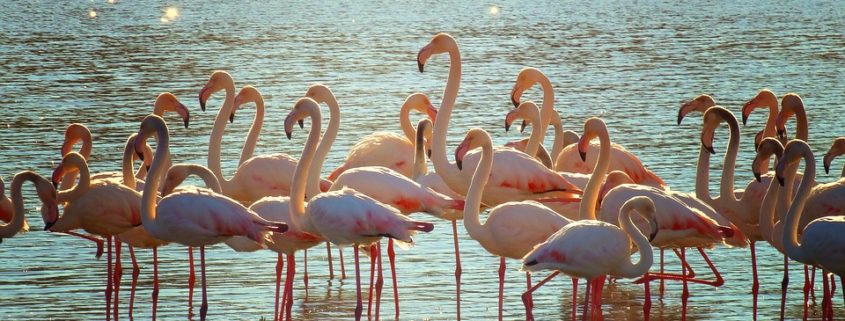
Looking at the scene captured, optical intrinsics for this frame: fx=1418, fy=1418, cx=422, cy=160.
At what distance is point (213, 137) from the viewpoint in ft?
35.1

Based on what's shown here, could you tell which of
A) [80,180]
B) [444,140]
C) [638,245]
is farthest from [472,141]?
[80,180]

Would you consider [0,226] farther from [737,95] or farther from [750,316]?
[737,95]

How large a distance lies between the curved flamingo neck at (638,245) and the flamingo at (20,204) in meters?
3.40

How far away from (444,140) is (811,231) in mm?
3235

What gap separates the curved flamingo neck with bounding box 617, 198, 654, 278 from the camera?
299 inches

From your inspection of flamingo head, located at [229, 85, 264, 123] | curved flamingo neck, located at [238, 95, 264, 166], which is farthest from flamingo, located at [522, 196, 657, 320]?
flamingo head, located at [229, 85, 264, 123]

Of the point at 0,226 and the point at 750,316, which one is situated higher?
the point at 0,226

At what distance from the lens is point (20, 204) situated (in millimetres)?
8781

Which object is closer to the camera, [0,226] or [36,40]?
[0,226]

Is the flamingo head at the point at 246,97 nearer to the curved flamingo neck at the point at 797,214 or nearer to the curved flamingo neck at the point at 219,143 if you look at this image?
the curved flamingo neck at the point at 219,143

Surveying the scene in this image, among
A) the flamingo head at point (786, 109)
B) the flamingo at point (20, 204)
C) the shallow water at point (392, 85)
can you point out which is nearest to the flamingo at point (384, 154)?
the shallow water at point (392, 85)

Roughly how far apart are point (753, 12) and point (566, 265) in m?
25.1

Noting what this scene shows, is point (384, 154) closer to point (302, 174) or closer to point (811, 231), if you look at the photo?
point (302, 174)

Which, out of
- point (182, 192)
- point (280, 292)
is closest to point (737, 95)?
point (280, 292)
